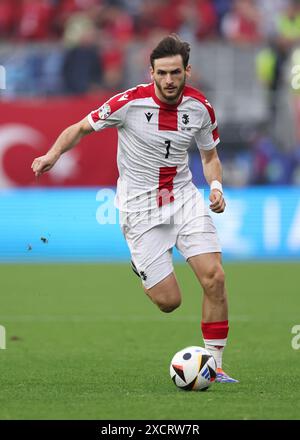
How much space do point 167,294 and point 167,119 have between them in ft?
4.32

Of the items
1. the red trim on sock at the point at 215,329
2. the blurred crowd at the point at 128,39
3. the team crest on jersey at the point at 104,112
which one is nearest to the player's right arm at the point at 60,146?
the team crest on jersey at the point at 104,112

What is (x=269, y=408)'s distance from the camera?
23.3 feet

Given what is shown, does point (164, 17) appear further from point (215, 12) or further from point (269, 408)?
point (269, 408)

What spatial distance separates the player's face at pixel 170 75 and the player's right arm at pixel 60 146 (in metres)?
0.61

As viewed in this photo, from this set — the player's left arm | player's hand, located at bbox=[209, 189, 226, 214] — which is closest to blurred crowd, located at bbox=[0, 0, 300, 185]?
the player's left arm

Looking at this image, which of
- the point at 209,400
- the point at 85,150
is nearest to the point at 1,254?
the point at 85,150

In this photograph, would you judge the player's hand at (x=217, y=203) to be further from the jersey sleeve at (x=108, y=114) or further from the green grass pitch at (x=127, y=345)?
the green grass pitch at (x=127, y=345)

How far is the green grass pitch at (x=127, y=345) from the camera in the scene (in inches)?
285

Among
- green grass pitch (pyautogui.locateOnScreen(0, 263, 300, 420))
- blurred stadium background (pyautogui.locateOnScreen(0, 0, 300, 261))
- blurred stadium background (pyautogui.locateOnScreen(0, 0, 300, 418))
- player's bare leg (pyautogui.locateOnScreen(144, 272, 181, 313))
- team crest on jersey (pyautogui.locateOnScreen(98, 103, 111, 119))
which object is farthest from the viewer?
blurred stadium background (pyautogui.locateOnScreen(0, 0, 300, 261))

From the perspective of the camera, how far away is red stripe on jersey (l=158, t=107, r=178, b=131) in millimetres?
8688

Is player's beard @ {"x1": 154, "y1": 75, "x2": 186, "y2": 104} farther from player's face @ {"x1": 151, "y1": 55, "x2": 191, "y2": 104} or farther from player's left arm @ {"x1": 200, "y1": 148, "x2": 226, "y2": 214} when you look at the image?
player's left arm @ {"x1": 200, "y1": 148, "x2": 226, "y2": 214}

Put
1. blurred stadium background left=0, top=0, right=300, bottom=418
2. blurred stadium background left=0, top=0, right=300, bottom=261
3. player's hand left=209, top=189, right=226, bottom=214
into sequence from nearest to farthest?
player's hand left=209, top=189, right=226, bottom=214
blurred stadium background left=0, top=0, right=300, bottom=418
blurred stadium background left=0, top=0, right=300, bottom=261

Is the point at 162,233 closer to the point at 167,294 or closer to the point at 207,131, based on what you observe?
the point at 167,294

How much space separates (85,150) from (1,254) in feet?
7.77
